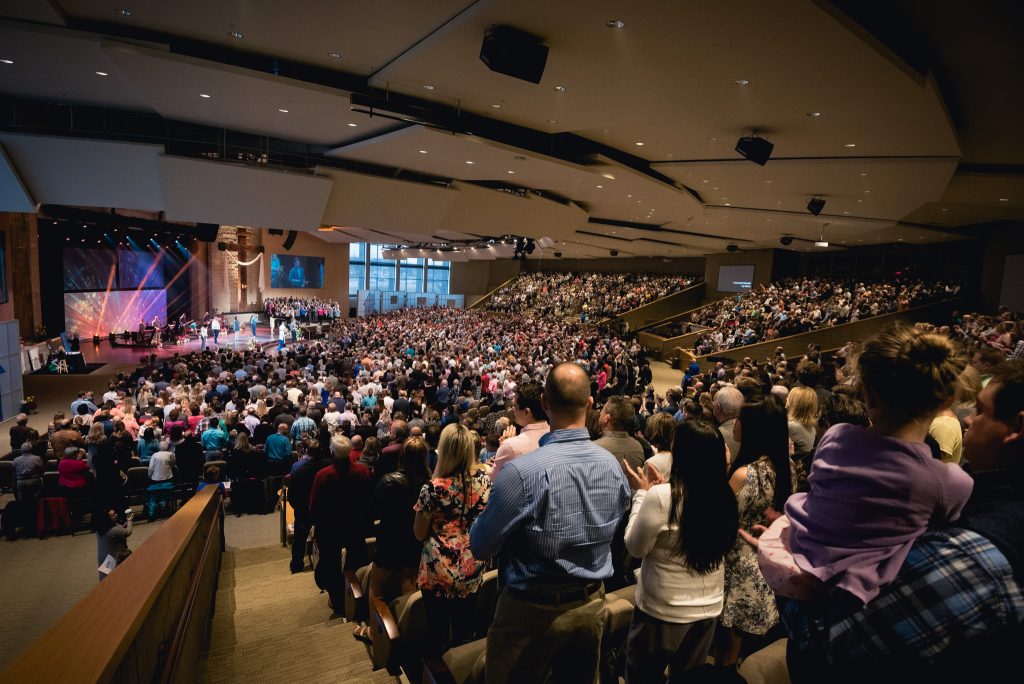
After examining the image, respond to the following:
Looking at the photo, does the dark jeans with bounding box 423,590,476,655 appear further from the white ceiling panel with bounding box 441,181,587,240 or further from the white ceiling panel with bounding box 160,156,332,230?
the white ceiling panel with bounding box 441,181,587,240

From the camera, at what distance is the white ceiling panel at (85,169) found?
779cm

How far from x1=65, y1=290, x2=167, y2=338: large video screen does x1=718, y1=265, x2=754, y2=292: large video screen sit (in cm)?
2474

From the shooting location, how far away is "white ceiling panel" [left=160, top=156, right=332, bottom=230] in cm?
877

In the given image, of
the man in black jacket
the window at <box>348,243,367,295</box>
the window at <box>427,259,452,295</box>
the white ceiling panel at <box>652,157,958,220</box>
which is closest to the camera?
the man in black jacket

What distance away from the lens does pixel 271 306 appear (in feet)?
85.8

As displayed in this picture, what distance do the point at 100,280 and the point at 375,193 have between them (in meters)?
13.8

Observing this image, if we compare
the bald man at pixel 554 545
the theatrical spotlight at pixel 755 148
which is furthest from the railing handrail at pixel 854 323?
the bald man at pixel 554 545

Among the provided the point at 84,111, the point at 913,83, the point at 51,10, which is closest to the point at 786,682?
the point at 913,83

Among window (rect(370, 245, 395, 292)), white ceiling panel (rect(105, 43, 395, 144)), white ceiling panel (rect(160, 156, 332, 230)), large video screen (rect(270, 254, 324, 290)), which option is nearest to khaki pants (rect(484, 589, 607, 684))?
white ceiling panel (rect(105, 43, 395, 144))

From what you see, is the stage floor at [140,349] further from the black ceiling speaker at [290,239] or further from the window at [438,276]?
the window at [438,276]

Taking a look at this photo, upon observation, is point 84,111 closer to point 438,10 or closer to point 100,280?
point 438,10

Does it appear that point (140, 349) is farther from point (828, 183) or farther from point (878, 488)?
point (878, 488)

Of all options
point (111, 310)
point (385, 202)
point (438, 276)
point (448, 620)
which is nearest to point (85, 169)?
point (385, 202)

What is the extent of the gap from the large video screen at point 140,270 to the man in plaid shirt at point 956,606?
23964mm
